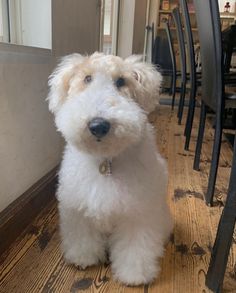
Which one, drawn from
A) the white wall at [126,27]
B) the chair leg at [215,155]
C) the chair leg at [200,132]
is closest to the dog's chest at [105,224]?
the chair leg at [215,155]

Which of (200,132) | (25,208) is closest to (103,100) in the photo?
(25,208)

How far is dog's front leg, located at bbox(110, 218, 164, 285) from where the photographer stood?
0.95 m

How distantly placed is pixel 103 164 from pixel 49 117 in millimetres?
578

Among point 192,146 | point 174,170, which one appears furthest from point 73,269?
point 192,146

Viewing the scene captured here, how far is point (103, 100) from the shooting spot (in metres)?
0.79

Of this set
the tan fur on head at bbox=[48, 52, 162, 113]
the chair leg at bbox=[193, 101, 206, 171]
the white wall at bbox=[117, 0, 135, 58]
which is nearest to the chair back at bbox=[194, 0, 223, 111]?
the chair leg at bbox=[193, 101, 206, 171]

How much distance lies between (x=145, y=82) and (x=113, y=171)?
0.87ft

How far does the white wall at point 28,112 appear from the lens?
1053 millimetres

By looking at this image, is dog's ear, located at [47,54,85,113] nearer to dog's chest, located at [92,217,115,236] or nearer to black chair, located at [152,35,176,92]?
dog's chest, located at [92,217,115,236]

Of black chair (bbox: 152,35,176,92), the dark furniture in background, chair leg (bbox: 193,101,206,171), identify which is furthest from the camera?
black chair (bbox: 152,35,176,92)

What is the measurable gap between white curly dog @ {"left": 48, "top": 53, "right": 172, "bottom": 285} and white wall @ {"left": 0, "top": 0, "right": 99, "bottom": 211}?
0.21m

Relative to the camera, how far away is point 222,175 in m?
1.91

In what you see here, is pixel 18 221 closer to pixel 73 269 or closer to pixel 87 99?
pixel 73 269

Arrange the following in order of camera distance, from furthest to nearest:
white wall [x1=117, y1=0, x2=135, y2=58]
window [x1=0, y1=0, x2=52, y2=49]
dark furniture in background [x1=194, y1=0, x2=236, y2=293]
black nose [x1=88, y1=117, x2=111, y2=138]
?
1. white wall [x1=117, y1=0, x2=135, y2=58]
2. window [x1=0, y1=0, x2=52, y2=49]
3. dark furniture in background [x1=194, y1=0, x2=236, y2=293]
4. black nose [x1=88, y1=117, x2=111, y2=138]
